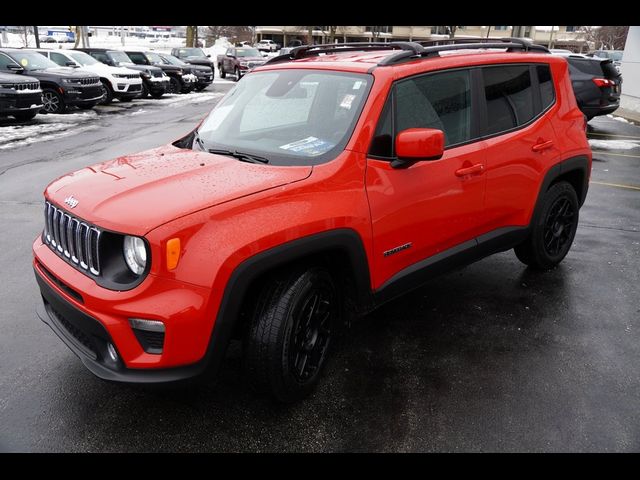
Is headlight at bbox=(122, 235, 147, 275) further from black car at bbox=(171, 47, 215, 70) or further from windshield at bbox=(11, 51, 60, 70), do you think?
black car at bbox=(171, 47, 215, 70)

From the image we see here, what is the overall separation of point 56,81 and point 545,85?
14.1m

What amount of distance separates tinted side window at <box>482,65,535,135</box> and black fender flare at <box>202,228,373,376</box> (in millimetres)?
1637

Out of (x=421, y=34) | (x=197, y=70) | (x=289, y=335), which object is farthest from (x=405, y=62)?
(x=421, y=34)

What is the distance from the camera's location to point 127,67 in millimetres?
19062

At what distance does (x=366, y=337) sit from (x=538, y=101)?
2270 millimetres

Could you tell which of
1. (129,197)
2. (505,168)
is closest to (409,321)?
(505,168)

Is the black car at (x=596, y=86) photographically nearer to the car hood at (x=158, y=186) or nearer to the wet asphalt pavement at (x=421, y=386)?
the wet asphalt pavement at (x=421, y=386)

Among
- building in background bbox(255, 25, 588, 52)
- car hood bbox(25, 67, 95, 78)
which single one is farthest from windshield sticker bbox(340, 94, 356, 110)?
building in background bbox(255, 25, 588, 52)

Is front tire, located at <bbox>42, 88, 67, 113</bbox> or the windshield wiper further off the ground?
the windshield wiper

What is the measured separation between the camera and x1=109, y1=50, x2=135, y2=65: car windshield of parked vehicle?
1928 centimetres

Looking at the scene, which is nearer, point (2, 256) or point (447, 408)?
point (447, 408)

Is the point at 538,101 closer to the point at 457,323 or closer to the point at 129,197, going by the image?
the point at 457,323

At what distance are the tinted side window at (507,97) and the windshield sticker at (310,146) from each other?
1.33 m

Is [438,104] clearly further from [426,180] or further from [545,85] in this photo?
[545,85]
